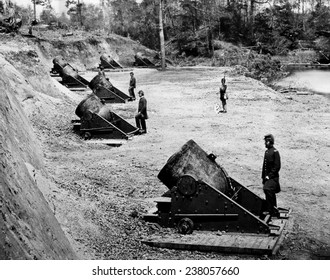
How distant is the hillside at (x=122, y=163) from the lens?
6.26m

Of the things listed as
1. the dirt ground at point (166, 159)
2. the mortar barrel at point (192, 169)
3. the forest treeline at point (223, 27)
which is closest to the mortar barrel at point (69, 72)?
the dirt ground at point (166, 159)

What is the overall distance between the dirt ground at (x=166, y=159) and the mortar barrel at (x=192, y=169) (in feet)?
2.91

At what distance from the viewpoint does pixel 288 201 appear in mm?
9523

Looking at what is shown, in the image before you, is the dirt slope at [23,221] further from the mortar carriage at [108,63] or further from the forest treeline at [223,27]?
the forest treeline at [223,27]

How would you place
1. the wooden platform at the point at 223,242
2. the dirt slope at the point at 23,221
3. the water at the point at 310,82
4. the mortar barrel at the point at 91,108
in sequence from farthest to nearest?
the water at the point at 310,82
the mortar barrel at the point at 91,108
the wooden platform at the point at 223,242
the dirt slope at the point at 23,221

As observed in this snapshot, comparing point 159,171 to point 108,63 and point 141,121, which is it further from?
point 108,63

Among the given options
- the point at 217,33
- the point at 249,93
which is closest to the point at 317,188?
the point at 249,93

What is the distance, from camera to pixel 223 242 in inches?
285

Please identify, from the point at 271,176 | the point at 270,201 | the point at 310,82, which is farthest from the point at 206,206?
the point at 310,82

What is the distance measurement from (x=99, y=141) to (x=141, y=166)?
2.94 meters

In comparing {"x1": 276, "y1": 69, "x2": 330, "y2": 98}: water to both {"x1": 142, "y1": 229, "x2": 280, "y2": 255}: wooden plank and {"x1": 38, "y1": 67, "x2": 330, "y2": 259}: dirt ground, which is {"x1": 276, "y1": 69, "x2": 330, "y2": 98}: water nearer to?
{"x1": 38, "y1": 67, "x2": 330, "y2": 259}: dirt ground

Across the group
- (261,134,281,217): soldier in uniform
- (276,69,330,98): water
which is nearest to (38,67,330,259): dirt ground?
(261,134,281,217): soldier in uniform

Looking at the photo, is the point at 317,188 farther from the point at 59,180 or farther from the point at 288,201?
the point at 59,180

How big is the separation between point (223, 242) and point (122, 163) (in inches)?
203
